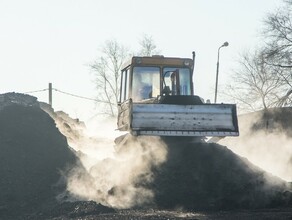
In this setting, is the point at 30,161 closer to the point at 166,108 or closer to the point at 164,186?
the point at 164,186

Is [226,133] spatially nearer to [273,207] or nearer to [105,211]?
[273,207]

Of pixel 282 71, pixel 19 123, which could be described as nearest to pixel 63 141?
pixel 19 123

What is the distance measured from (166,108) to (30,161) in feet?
16.2

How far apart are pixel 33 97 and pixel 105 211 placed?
1000 centimetres

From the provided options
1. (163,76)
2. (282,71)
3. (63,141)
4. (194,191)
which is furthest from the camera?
(282,71)

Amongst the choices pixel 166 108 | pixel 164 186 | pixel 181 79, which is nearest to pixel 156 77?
pixel 181 79

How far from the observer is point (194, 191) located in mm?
12750

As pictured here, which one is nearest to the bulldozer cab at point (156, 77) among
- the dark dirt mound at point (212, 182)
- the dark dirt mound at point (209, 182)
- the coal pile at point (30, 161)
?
the dark dirt mound at point (209, 182)

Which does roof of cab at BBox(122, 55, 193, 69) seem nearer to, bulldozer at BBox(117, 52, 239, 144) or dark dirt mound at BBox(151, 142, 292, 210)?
bulldozer at BBox(117, 52, 239, 144)

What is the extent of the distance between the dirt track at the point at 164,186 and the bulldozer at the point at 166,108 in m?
0.91

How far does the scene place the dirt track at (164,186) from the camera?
1156cm

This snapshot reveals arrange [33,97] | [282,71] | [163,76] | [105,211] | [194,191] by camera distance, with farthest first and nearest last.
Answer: [282,71]
[33,97]
[163,76]
[194,191]
[105,211]

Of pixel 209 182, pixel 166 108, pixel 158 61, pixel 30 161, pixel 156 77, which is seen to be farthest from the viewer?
pixel 30 161

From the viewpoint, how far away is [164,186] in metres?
13.0
